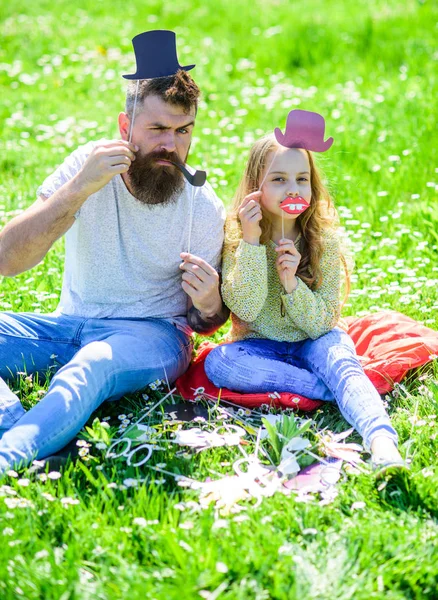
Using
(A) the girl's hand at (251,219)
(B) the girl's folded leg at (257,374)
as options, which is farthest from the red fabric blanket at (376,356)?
(A) the girl's hand at (251,219)

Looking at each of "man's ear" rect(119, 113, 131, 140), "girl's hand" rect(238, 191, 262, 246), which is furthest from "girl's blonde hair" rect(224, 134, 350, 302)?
"man's ear" rect(119, 113, 131, 140)

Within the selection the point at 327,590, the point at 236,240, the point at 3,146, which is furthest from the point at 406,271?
the point at 3,146

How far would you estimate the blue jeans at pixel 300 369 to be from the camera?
9.99 feet

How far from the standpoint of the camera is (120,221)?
3.31m

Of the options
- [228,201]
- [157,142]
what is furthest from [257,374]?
[228,201]

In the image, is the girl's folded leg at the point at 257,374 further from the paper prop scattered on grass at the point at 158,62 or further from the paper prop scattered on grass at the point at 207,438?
the paper prop scattered on grass at the point at 158,62

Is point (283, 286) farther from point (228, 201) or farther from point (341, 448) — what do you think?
point (228, 201)

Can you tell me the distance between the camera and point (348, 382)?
306cm

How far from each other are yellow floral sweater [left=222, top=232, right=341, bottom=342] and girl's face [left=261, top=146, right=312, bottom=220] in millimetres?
194

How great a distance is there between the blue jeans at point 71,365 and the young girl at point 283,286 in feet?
0.86

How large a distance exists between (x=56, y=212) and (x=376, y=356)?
140cm

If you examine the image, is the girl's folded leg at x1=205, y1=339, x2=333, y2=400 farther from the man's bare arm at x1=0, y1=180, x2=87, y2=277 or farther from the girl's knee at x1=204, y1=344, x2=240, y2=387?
the man's bare arm at x1=0, y1=180, x2=87, y2=277

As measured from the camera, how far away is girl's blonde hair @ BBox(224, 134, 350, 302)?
3359 millimetres

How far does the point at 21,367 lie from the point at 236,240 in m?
0.98
